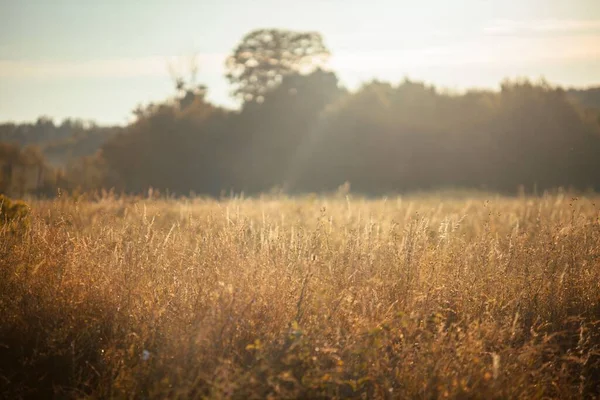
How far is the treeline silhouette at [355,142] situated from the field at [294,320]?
17412 mm

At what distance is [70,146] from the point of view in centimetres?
4350

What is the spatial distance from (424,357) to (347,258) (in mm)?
1559

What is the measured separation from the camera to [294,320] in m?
4.26

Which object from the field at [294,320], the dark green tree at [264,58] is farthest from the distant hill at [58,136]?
the field at [294,320]

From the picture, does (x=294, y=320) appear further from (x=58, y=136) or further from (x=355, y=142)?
(x=58, y=136)

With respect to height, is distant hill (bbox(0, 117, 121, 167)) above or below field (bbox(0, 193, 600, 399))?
above

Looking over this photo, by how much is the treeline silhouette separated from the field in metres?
17.4

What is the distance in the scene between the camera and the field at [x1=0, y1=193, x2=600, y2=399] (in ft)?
12.3

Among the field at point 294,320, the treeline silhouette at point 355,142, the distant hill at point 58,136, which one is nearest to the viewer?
the field at point 294,320

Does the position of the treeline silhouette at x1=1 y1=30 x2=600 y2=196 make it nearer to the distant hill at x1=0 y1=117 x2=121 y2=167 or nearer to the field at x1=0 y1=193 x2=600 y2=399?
the distant hill at x1=0 y1=117 x2=121 y2=167

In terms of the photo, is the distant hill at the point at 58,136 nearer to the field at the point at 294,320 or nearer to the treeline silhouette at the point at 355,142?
the treeline silhouette at the point at 355,142

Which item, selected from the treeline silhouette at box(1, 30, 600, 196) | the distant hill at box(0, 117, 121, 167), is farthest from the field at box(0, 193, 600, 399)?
the distant hill at box(0, 117, 121, 167)

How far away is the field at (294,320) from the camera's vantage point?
374cm

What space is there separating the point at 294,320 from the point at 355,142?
917 inches
